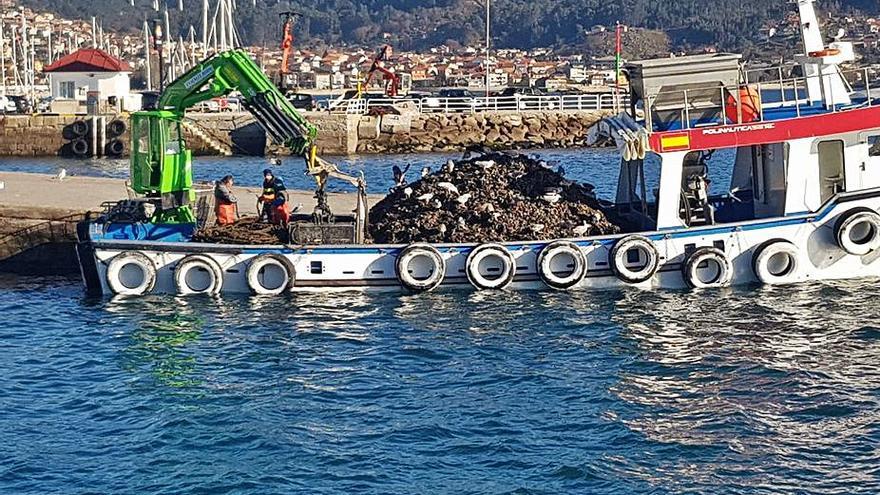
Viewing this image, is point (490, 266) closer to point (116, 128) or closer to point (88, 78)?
point (116, 128)

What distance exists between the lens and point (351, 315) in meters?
23.6

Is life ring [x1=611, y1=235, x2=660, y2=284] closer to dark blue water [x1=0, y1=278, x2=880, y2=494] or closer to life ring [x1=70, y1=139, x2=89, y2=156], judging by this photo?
→ dark blue water [x1=0, y1=278, x2=880, y2=494]

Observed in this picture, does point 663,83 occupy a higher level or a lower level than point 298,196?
higher

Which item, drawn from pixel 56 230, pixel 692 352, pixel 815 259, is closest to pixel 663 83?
pixel 815 259

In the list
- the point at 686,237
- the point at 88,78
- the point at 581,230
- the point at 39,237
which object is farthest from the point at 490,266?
the point at 88,78

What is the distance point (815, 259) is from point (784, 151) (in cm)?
197

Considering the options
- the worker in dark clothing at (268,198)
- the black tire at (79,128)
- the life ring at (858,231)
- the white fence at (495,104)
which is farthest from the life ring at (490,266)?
the white fence at (495,104)

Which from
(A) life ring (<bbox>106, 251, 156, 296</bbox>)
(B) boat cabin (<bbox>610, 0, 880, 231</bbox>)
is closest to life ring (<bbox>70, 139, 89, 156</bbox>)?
(A) life ring (<bbox>106, 251, 156, 296</bbox>)

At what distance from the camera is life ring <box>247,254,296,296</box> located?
24.6m

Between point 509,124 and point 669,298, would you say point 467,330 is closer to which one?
point 669,298

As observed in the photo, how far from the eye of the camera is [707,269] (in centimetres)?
2420

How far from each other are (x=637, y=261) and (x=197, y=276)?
782 cm

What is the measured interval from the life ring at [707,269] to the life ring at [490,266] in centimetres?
305

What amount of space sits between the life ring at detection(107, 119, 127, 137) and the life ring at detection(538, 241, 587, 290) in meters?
42.8
